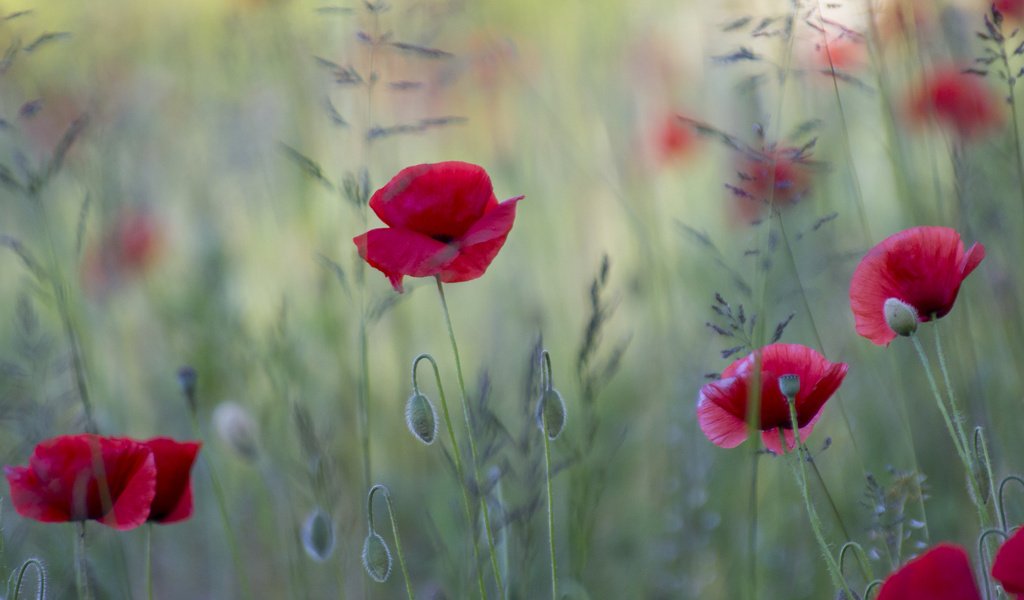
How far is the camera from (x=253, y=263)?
8.63 ft

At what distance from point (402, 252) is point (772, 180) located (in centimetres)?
33

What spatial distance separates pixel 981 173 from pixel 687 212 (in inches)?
46.1

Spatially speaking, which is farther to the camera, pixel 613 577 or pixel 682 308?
pixel 682 308

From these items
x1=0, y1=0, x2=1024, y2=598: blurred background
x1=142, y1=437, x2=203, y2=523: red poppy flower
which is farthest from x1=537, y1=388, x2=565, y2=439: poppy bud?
x1=142, y1=437, x2=203, y2=523: red poppy flower

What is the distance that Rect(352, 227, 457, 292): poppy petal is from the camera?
906 mm

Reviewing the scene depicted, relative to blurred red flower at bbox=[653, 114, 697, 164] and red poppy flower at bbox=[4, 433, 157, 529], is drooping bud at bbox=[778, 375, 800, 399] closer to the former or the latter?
red poppy flower at bbox=[4, 433, 157, 529]

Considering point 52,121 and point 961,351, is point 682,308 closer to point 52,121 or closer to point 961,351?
point 961,351

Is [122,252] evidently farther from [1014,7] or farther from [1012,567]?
[1012,567]

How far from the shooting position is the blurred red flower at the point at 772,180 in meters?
1.01

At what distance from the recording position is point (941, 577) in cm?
58

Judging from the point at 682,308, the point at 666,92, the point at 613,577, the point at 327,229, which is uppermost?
the point at 666,92

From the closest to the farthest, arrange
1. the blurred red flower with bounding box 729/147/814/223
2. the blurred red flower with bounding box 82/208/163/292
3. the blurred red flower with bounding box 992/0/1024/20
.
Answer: the blurred red flower with bounding box 729/147/814/223 → the blurred red flower with bounding box 992/0/1024/20 → the blurred red flower with bounding box 82/208/163/292

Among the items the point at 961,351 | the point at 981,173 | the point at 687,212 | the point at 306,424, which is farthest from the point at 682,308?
the point at 306,424

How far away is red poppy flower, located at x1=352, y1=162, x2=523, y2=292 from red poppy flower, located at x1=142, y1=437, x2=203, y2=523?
0.24 m
